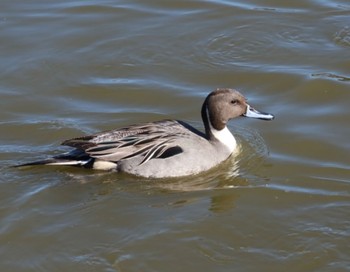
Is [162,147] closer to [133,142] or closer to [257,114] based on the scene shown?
[133,142]

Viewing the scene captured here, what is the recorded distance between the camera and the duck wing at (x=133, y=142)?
9586 mm

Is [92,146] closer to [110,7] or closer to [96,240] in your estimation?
[96,240]

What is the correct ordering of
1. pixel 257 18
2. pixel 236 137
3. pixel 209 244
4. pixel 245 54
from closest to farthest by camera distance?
pixel 209 244
pixel 236 137
pixel 245 54
pixel 257 18

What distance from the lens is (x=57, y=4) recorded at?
14.1m

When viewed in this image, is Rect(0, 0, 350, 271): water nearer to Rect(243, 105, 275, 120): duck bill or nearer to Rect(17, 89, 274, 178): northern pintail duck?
Rect(17, 89, 274, 178): northern pintail duck

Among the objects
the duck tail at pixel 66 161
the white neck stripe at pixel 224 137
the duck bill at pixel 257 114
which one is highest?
the duck bill at pixel 257 114

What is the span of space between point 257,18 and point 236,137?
10.7ft

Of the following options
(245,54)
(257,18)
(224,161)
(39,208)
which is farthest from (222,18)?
(39,208)

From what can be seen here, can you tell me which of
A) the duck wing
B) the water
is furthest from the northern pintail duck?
the water

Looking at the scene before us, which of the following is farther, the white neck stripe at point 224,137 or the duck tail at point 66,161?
the white neck stripe at point 224,137

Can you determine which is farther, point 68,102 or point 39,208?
point 68,102

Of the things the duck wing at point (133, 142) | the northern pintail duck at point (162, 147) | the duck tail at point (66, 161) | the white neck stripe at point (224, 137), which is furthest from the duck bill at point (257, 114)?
the duck tail at point (66, 161)

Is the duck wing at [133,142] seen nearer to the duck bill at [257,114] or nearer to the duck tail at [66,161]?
the duck tail at [66,161]

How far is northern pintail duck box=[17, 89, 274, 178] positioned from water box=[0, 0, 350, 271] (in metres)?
0.14
